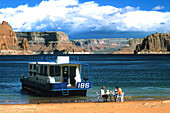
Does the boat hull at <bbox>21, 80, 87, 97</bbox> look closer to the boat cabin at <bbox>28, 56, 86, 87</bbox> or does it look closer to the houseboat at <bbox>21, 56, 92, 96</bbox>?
the houseboat at <bbox>21, 56, 92, 96</bbox>

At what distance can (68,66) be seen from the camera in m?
30.8

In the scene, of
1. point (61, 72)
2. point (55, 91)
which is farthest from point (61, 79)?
point (55, 91)

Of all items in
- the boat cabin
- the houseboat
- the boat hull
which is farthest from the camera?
the boat cabin

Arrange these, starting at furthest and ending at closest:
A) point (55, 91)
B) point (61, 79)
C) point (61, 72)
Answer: point (61, 72), point (61, 79), point (55, 91)

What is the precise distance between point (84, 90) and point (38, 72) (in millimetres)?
6505

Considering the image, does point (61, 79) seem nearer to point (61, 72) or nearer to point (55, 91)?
point (61, 72)

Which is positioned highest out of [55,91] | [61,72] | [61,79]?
[61,72]

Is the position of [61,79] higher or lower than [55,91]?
higher

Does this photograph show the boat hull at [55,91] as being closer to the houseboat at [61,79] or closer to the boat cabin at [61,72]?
the houseboat at [61,79]

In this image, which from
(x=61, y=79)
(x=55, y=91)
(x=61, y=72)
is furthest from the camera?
(x=61, y=72)

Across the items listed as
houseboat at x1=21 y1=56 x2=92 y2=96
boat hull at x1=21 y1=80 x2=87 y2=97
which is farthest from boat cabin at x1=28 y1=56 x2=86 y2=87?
boat hull at x1=21 y1=80 x2=87 y2=97

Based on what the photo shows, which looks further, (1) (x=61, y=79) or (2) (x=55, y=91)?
(1) (x=61, y=79)

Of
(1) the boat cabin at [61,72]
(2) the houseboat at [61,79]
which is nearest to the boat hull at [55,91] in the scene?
(2) the houseboat at [61,79]

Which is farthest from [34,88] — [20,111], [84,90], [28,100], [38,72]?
[20,111]
